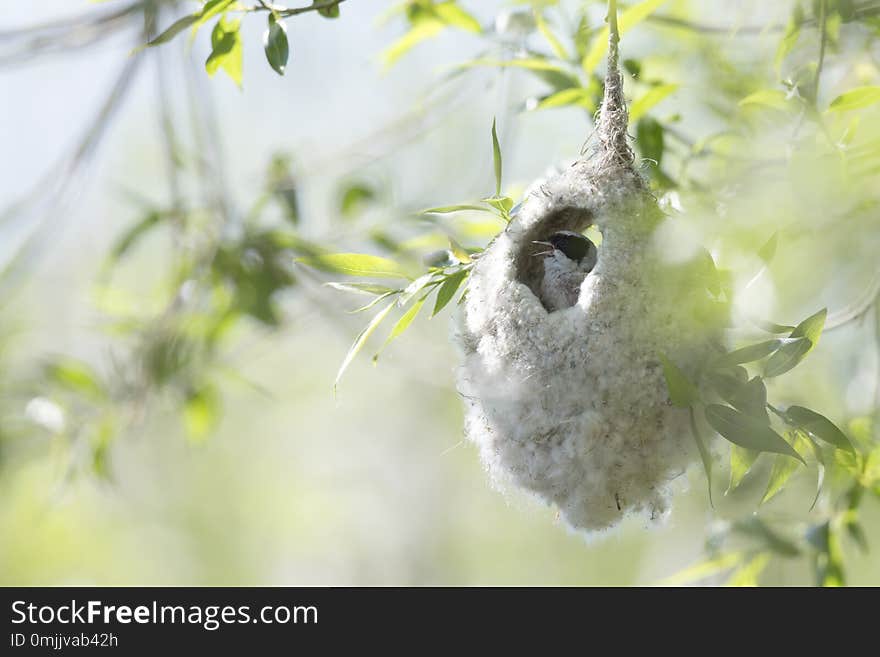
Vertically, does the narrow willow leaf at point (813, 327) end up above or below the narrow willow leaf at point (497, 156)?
below

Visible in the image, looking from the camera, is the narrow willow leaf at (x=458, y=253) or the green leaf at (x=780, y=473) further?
the narrow willow leaf at (x=458, y=253)

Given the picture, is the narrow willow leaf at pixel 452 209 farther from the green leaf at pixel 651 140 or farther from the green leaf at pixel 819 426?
the green leaf at pixel 651 140

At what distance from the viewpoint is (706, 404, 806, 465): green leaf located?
1202 mm

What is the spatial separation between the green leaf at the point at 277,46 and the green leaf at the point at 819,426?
0.88 metres

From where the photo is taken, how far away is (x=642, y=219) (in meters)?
1.49

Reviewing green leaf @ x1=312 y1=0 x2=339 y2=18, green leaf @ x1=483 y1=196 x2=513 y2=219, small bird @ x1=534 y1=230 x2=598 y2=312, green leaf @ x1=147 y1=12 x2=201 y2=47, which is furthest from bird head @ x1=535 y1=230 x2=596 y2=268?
green leaf @ x1=147 y1=12 x2=201 y2=47

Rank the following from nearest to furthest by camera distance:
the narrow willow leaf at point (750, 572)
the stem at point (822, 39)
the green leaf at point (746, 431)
Result: the green leaf at point (746, 431) → the stem at point (822, 39) → the narrow willow leaf at point (750, 572)

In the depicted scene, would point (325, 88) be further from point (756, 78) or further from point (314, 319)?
point (756, 78)

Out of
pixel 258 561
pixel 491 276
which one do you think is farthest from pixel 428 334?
pixel 258 561

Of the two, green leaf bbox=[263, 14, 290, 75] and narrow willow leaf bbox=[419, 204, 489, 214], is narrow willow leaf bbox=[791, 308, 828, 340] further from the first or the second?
green leaf bbox=[263, 14, 290, 75]

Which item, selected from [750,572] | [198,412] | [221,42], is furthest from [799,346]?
[198,412]

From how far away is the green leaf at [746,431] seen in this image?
1.20m

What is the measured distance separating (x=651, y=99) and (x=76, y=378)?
1.90 meters

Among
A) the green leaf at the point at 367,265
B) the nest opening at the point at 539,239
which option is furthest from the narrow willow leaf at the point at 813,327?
the green leaf at the point at 367,265
